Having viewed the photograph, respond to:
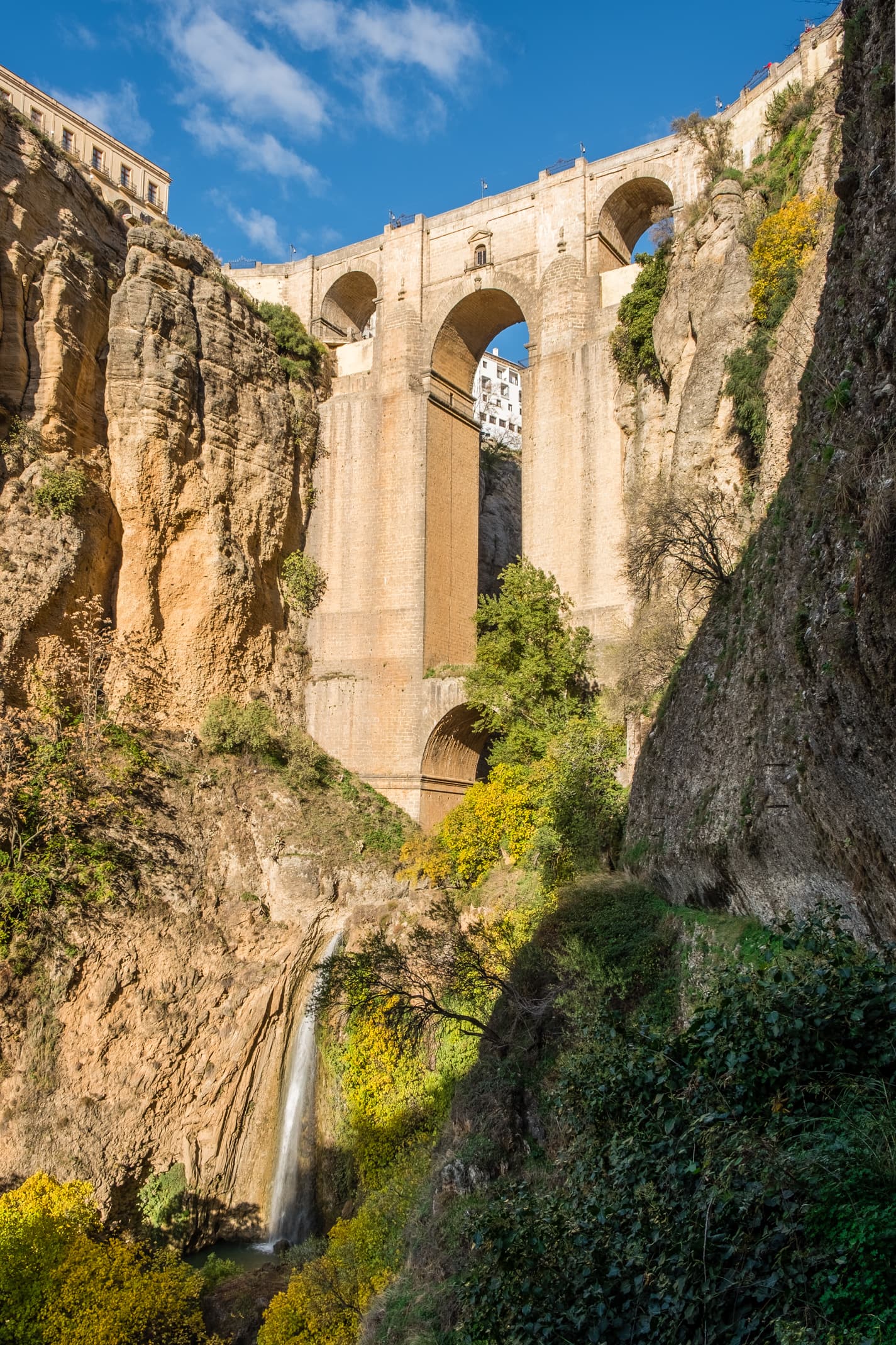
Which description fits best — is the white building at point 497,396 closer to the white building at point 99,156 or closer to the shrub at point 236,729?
the white building at point 99,156

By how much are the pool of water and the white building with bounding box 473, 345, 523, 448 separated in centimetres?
4246

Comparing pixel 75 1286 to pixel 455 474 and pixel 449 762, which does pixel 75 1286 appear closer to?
pixel 449 762

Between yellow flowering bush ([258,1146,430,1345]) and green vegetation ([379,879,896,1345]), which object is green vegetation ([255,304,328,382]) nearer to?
yellow flowering bush ([258,1146,430,1345])

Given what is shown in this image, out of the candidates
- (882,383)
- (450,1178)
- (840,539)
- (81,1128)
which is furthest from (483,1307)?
(81,1128)

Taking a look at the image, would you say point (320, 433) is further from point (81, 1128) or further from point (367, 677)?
point (81, 1128)

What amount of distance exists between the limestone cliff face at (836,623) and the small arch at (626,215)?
15210mm

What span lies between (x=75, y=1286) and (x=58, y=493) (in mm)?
12744

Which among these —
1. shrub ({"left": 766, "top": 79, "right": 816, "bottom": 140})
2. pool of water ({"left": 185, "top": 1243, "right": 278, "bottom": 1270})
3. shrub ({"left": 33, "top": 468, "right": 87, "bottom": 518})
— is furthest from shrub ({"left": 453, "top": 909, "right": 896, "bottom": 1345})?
shrub ({"left": 766, "top": 79, "right": 816, "bottom": 140})

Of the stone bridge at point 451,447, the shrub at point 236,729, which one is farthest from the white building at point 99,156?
the shrub at point 236,729

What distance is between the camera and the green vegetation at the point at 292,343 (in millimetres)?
23047

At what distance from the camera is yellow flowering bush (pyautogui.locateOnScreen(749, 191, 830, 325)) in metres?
14.0

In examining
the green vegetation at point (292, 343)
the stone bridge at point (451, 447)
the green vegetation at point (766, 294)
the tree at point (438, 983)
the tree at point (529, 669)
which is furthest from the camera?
the green vegetation at point (292, 343)

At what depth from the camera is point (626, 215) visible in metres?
21.8

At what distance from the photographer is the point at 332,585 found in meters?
22.5
